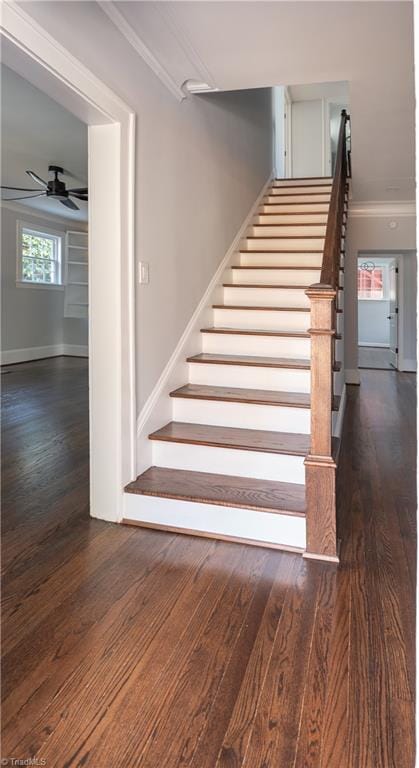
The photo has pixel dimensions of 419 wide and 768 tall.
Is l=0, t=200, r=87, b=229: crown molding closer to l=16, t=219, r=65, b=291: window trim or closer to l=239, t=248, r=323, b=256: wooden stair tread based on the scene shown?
l=16, t=219, r=65, b=291: window trim

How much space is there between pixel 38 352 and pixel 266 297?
19.1 feet

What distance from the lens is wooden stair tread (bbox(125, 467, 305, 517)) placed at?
79.0 inches

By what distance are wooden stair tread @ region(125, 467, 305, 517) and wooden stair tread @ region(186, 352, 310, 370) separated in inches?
31.3

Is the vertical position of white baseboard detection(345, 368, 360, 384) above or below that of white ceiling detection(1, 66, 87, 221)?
below

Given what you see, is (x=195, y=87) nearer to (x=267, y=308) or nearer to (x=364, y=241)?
(x=267, y=308)

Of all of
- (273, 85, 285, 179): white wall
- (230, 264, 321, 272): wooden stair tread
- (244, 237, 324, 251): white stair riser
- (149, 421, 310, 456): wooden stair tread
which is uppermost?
(273, 85, 285, 179): white wall

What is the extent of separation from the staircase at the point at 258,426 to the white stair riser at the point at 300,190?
186cm

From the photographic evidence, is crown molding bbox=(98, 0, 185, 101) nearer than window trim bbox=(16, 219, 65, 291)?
Yes

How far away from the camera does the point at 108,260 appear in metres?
2.06

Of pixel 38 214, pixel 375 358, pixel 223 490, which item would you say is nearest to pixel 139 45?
pixel 223 490

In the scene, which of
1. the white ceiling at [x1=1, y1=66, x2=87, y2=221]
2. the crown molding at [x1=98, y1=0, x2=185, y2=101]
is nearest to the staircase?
the crown molding at [x1=98, y1=0, x2=185, y2=101]

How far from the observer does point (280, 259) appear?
4.11 meters

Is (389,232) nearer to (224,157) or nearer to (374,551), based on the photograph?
(224,157)

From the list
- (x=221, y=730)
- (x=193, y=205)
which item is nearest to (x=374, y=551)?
(x=221, y=730)
